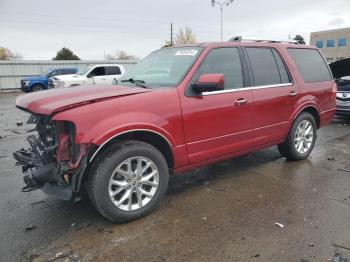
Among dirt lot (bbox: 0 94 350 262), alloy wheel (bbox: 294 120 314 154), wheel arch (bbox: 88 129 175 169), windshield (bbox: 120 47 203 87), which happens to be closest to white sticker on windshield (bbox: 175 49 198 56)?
windshield (bbox: 120 47 203 87)

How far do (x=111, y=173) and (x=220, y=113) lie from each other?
60.9 inches

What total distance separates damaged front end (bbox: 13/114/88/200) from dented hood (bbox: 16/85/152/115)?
111mm

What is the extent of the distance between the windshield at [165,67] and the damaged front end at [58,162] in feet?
4.02

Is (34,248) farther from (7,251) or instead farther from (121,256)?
(121,256)

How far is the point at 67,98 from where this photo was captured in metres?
3.38

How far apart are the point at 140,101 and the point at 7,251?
184 cm

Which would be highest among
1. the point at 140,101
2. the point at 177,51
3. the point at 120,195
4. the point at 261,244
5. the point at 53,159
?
the point at 177,51

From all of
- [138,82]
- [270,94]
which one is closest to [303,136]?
[270,94]

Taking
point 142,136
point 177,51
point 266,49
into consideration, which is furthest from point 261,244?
point 266,49

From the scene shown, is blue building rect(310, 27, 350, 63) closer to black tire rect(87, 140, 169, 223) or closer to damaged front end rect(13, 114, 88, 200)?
black tire rect(87, 140, 169, 223)

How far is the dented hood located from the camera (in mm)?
3205

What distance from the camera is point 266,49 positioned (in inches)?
194

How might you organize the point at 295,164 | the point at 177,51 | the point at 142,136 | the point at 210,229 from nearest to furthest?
1. the point at 210,229
2. the point at 142,136
3. the point at 177,51
4. the point at 295,164

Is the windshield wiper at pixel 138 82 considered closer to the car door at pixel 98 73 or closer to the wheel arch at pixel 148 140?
the wheel arch at pixel 148 140
